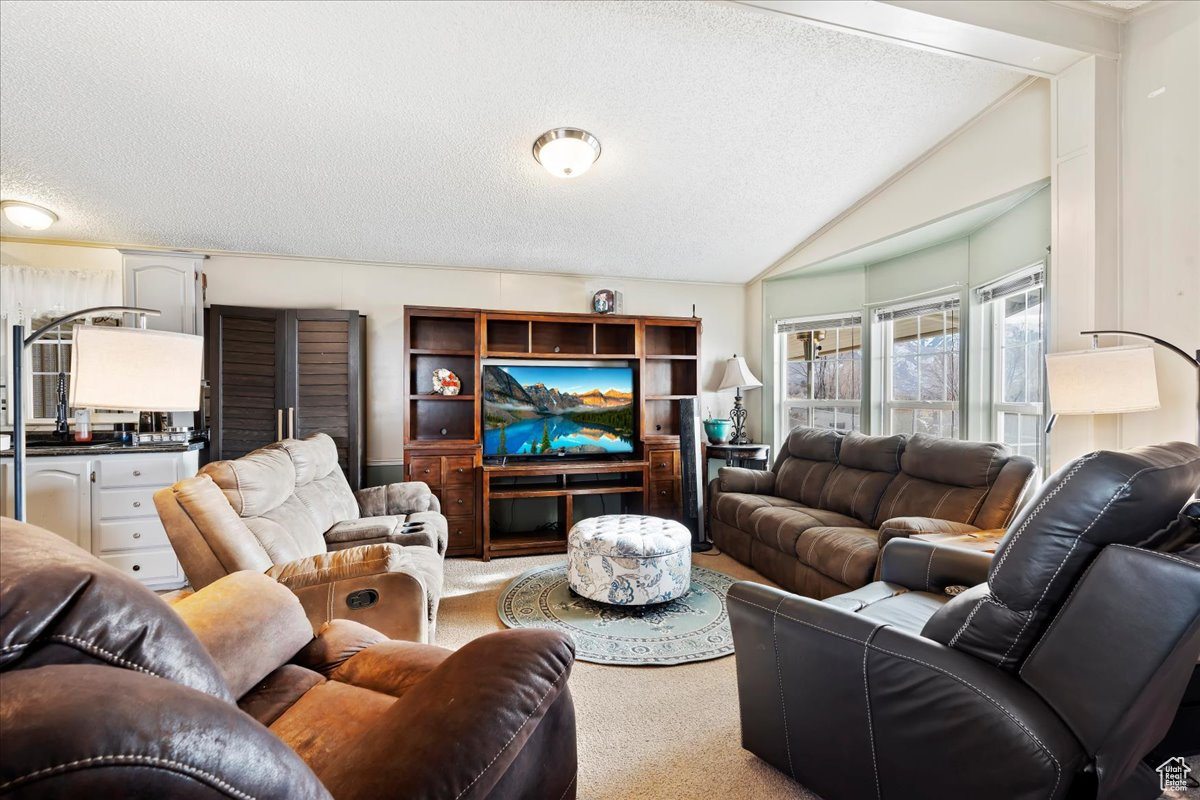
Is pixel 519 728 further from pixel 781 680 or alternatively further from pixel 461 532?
pixel 461 532

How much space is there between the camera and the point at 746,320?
16.9 ft

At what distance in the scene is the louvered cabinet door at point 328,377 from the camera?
3754 mm

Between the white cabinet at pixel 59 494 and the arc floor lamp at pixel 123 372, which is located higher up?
the arc floor lamp at pixel 123 372

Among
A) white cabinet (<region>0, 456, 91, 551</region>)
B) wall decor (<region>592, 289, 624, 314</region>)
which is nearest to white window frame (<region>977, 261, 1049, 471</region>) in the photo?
wall decor (<region>592, 289, 624, 314</region>)

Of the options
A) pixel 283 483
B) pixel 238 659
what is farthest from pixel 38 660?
pixel 283 483

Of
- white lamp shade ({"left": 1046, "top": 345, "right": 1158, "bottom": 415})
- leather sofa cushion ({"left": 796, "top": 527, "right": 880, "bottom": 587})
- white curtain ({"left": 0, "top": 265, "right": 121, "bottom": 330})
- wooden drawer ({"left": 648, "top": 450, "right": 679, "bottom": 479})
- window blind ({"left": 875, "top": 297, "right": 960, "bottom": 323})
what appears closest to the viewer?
white lamp shade ({"left": 1046, "top": 345, "right": 1158, "bottom": 415})

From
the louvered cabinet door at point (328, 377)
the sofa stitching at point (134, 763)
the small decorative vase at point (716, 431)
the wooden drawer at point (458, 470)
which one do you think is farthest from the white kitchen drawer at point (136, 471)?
the small decorative vase at point (716, 431)

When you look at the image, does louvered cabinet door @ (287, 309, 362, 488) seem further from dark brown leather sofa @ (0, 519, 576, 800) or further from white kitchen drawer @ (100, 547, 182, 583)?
dark brown leather sofa @ (0, 519, 576, 800)

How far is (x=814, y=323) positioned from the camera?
4637 mm

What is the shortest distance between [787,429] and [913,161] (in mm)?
2447

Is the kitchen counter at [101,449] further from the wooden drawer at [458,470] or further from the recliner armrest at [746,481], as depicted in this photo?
the recliner armrest at [746,481]

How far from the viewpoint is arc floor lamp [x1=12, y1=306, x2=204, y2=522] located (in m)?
1.49

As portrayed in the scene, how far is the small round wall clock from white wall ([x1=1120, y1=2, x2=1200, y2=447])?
13.1 ft

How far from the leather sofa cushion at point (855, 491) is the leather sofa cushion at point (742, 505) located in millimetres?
254
